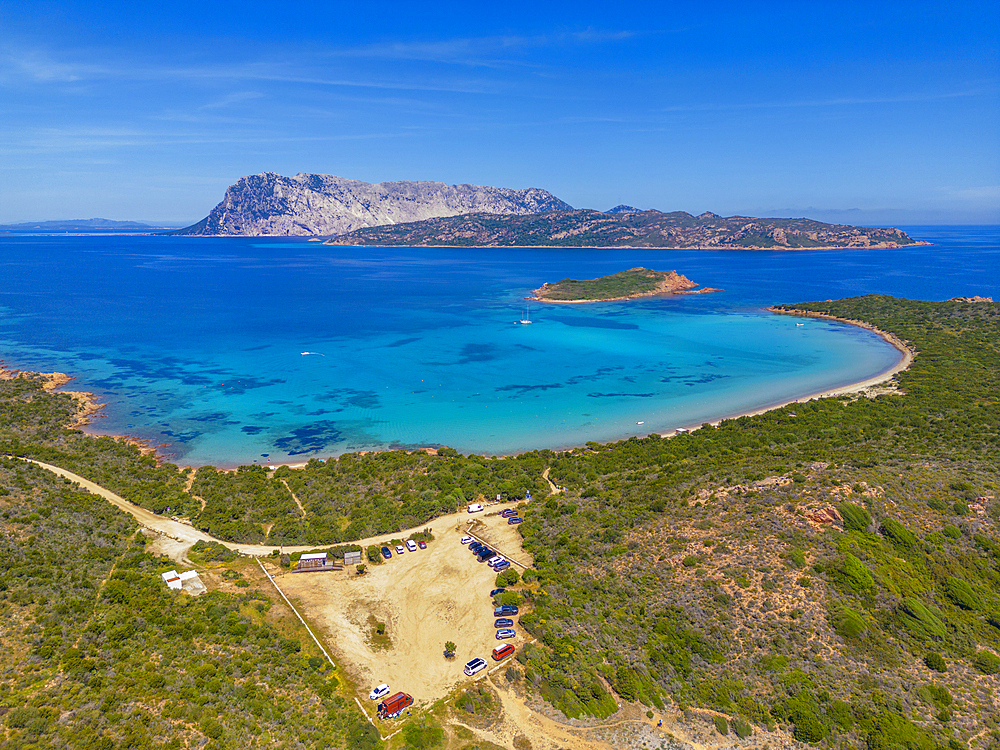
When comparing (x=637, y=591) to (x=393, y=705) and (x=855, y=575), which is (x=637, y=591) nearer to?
(x=855, y=575)

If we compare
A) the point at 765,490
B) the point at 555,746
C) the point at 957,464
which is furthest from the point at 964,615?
the point at 555,746

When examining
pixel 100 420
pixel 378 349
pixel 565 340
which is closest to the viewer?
pixel 100 420

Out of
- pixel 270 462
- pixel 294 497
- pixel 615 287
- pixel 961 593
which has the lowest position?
pixel 270 462

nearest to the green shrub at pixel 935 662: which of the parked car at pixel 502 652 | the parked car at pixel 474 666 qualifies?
the parked car at pixel 502 652

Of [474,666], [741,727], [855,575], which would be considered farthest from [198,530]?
[855,575]

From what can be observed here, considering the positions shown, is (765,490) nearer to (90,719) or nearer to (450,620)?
(450,620)

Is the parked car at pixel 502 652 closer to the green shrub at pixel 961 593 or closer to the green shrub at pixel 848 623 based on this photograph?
the green shrub at pixel 848 623
